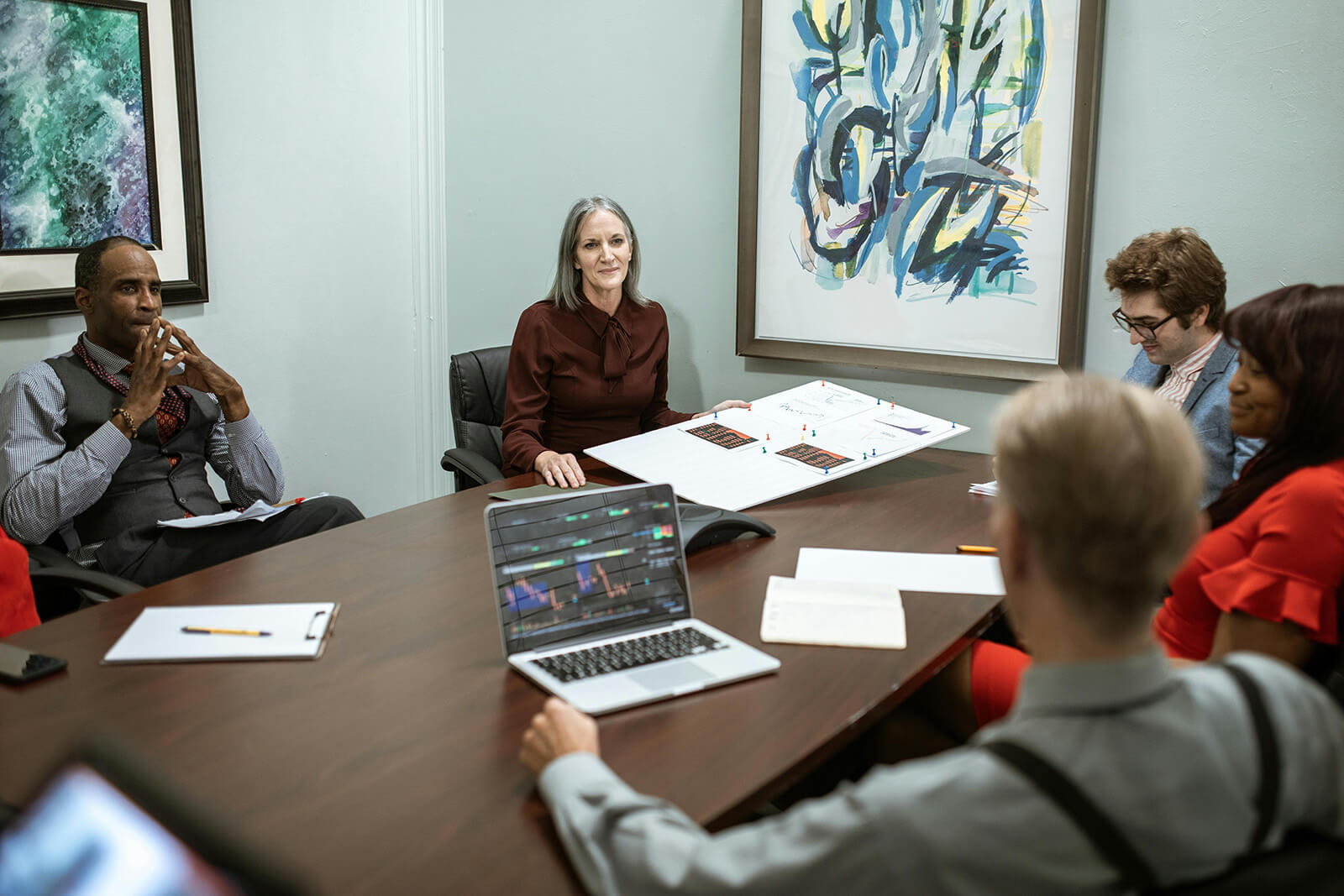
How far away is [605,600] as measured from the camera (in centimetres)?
154

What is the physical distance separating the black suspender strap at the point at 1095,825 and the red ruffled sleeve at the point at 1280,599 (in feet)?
2.67

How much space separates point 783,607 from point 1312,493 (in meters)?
0.77

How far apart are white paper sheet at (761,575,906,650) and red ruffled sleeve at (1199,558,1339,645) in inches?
18.4

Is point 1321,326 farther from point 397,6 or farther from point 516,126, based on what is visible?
point 397,6

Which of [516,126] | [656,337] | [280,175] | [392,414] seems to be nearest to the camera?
[656,337]

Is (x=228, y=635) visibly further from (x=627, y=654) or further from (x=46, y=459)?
(x=46, y=459)

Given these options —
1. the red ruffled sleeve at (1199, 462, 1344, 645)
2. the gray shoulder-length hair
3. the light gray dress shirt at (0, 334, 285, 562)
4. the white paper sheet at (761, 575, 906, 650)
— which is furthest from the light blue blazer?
the light gray dress shirt at (0, 334, 285, 562)

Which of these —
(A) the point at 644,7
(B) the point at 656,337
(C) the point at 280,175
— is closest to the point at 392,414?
Result: (C) the point at 280,175

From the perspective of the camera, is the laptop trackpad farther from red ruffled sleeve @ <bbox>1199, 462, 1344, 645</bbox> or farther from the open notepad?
red ruffled sleeve @ <bbox>1199, 462, 1344, 645</bbox>

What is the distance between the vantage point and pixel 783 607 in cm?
169

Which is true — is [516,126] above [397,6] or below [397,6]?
below

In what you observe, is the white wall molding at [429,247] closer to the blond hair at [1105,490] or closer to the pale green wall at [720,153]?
the pale green wall at [720,153]

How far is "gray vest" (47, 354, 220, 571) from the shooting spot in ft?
7.93

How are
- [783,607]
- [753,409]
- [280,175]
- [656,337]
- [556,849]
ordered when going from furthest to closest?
[280,175] → [656,337] → [753,409] → [783,607] → [556,849]
